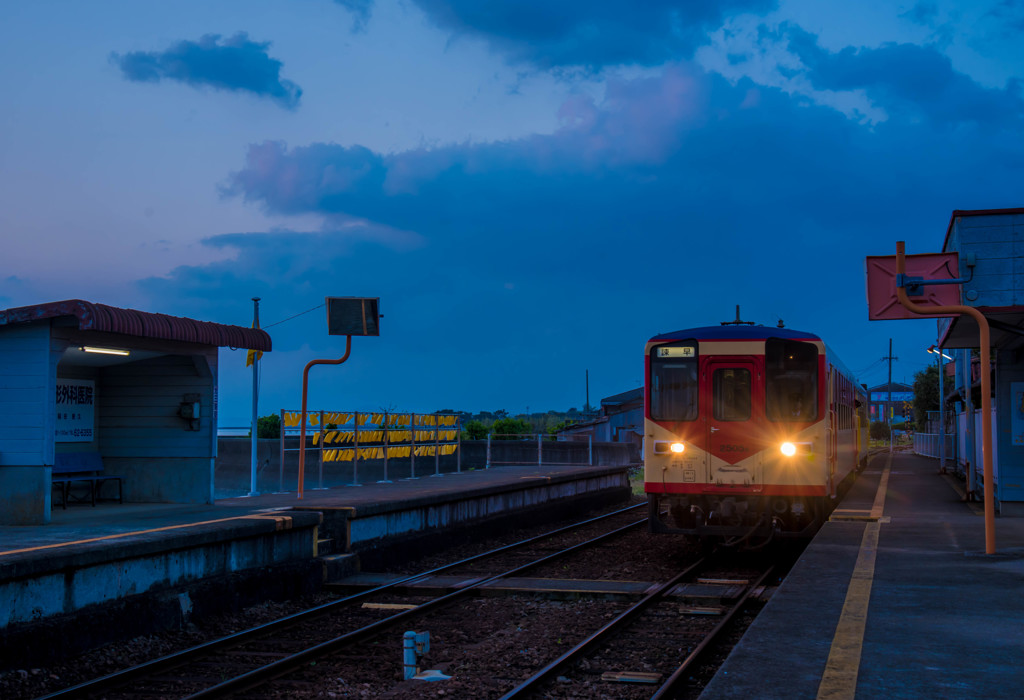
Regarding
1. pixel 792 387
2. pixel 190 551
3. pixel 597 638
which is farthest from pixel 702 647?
pixel 792 387

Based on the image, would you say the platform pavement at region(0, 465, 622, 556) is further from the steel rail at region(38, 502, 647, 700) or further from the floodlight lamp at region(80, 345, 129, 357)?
the floodlight lamp at region(80, 345, 129, 357)

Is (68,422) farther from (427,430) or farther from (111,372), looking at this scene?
(427,430)

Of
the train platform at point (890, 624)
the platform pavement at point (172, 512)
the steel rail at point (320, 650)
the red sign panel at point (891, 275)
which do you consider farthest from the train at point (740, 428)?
the platform pavement at point (172, 512)

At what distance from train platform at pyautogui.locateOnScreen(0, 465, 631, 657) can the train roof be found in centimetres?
436

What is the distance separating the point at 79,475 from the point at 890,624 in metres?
10.6

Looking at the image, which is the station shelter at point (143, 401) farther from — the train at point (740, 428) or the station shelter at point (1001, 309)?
the station shelter at point (1001, 309)

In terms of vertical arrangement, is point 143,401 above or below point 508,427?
above

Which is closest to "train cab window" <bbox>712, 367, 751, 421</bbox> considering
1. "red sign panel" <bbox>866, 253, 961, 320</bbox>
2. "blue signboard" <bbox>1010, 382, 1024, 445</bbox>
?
"red sign panel" <bbox>866, 253, 961, 320</bbox>

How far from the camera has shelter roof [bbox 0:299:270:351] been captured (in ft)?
33.1

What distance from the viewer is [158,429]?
13.3 meters

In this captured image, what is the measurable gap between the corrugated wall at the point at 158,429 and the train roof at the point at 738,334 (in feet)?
21.0

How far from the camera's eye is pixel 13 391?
33.8 ft

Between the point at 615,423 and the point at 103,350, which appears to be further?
the point at 615,423

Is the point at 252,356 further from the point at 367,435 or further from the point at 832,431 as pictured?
the point at 832,431
